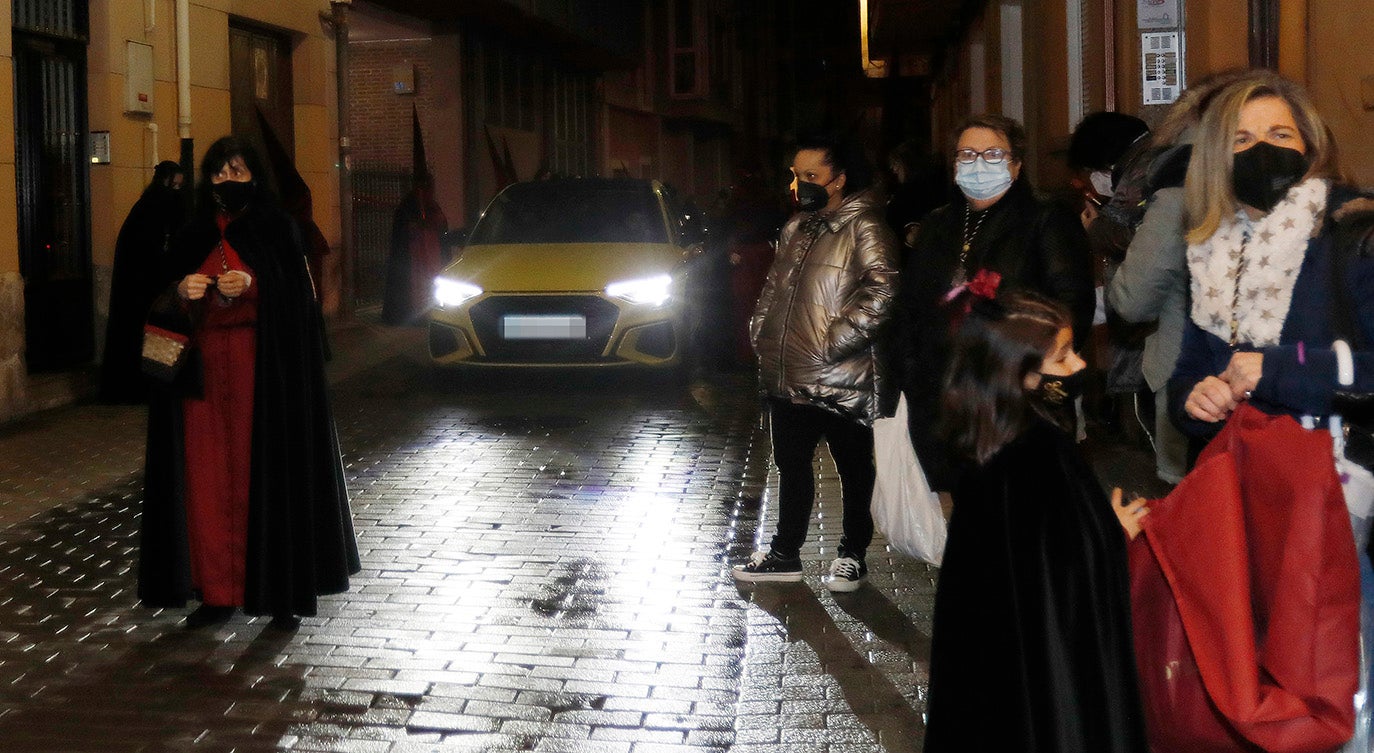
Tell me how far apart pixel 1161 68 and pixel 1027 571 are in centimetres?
738

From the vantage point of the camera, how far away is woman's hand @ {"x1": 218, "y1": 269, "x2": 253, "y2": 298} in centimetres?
570

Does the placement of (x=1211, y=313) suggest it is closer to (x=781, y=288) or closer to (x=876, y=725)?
(x=876, y=725)

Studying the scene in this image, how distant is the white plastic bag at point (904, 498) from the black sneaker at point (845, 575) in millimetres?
711

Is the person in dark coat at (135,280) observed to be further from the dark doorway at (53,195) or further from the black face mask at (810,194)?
the black face mask at (810,194)

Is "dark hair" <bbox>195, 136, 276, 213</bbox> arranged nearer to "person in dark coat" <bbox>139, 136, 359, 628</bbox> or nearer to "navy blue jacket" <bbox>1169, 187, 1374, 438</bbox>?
"person in dark coat" <bbox>139, 136, 359, 628</bbox>

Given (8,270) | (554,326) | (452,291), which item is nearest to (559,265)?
(554,326)

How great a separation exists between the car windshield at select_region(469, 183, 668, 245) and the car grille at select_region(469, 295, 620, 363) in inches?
42.7

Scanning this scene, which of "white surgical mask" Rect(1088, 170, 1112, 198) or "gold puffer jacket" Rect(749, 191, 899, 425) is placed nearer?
"gold puffer jacket" Rect(749, 191, 899, 425)

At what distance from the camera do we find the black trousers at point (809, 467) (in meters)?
6.20

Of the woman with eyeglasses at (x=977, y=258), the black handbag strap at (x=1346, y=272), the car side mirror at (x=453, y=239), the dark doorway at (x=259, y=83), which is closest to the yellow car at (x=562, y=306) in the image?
the car side mirror at (x=453, y=239)

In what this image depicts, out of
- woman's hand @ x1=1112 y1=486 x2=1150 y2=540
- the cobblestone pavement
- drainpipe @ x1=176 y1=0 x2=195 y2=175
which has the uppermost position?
drainpipe @ x1=176 y1=0 x2=195 y2=175

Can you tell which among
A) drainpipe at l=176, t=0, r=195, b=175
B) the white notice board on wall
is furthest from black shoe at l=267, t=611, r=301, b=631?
drainpipe at l=176, t=0, r=195, b=175

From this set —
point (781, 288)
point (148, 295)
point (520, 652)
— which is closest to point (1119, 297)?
point (781, 288)

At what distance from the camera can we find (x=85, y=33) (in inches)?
509
